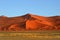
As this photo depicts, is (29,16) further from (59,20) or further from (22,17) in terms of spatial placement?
(59,20)

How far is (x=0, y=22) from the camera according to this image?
55.3 m

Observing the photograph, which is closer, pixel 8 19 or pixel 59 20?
pixel 59 20

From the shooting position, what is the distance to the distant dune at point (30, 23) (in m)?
50.1

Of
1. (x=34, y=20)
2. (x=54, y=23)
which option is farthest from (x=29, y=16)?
(x=54, y=23)

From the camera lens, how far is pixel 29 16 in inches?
2121

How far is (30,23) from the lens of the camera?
2018 inches

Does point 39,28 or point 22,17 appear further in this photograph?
point 22,17

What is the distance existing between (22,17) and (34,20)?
525 centimetres

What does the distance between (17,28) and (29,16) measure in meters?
5.22

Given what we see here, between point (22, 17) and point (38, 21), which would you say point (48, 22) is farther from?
point (22, 17)

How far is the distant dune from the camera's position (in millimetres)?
50062

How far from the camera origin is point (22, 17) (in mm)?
56094

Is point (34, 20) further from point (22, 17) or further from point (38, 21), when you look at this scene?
point (22, 17)

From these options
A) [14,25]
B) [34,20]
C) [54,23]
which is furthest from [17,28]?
[54,23]
